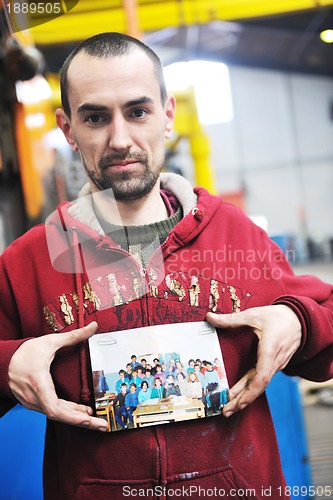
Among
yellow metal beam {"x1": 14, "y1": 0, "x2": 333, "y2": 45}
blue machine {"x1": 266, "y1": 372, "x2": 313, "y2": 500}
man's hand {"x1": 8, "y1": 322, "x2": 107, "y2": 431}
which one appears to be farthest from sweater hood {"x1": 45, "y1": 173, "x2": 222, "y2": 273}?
blue machine {"x1": 266, "y1": 372, "x2": 313, "y2": 500}

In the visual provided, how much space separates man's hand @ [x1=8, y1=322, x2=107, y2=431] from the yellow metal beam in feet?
1.32

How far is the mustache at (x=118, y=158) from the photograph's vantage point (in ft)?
2.02

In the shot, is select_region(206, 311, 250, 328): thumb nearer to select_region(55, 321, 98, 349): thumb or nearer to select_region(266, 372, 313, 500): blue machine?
select_region(55, 321, 98, 349): thumb

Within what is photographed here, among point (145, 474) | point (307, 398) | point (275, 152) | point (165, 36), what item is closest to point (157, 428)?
point (145, 474)

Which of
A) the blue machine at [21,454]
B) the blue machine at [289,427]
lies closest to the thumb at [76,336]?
the blue machine at [21,454]

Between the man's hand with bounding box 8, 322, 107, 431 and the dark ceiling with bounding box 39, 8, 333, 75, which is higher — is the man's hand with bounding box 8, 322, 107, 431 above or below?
below

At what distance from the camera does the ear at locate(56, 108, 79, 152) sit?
64cm

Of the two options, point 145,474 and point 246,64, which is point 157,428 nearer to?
point 145,474

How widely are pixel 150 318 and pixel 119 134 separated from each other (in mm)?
245

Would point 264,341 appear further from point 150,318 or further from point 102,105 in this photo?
point 102,105

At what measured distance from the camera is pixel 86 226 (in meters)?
0.71

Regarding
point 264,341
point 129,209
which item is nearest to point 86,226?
point 129,209

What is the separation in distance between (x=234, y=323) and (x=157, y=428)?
6.8 inches

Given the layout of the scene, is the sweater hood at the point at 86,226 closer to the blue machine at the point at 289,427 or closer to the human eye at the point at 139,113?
the human eye at the point at 139,113
